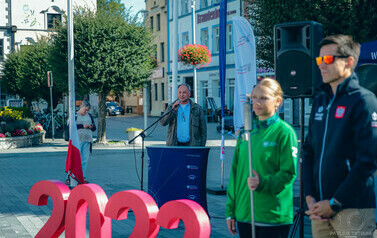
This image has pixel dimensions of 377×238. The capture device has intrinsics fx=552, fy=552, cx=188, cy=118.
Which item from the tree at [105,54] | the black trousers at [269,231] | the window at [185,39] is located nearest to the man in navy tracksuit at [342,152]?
the black trousers at [269,231]

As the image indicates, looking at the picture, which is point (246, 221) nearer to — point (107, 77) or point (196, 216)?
point (196, 216)

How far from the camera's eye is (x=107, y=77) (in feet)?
65.5

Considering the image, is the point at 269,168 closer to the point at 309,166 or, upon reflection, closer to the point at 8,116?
the point at 309,166

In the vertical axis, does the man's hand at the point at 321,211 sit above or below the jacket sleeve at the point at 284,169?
below

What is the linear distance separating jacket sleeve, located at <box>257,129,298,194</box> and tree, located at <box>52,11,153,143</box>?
16534 millimetres

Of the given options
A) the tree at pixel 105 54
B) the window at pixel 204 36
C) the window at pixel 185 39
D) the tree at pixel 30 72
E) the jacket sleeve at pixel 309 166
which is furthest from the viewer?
the window at pixel 185 39

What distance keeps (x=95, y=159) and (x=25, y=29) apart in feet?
128

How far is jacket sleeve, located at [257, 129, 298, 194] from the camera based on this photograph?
3488 mm

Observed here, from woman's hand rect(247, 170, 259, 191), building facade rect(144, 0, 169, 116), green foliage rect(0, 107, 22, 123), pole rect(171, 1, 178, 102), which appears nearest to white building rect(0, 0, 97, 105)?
building facade rect(144, 0, 169, 116)

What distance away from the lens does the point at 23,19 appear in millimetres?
51312

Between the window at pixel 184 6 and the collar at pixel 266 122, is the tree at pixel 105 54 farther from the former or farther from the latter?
the window at pixel 184 6

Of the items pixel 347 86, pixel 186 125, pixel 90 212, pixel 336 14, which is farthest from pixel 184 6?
pixel 347 86

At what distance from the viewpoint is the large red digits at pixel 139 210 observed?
4.64 m

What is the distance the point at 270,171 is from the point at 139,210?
157 centimetres
